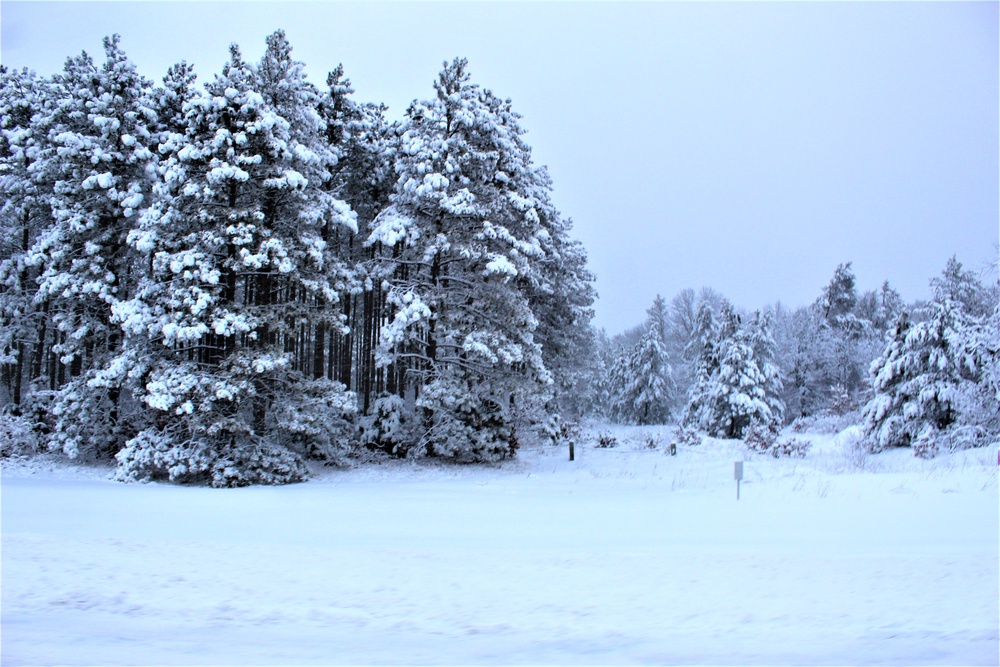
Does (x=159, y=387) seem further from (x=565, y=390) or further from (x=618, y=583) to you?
(x=565, y=390)

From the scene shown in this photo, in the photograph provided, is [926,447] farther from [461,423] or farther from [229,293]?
[229,293]

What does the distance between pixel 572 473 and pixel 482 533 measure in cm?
1238

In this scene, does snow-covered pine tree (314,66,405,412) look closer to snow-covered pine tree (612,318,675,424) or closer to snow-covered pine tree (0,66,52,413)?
snow-covered pine tree (0,66,52,413)

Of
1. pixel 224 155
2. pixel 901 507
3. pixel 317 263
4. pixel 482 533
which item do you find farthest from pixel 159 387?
pixel 901 507

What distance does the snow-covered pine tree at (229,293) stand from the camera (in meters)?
17.0

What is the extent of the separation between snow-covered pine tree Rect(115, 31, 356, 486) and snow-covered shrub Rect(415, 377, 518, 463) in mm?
3371

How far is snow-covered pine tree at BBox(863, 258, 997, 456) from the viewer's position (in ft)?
80.0

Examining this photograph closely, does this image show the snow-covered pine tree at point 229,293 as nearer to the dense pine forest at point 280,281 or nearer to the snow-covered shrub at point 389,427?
the dense pine forest at point 280,281

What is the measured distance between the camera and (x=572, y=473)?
21.6m

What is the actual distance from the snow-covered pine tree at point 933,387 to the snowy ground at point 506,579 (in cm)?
1362

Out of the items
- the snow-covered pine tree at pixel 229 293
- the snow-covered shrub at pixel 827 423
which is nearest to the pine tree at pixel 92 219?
the snow-covered pine tree at pixel 229 293

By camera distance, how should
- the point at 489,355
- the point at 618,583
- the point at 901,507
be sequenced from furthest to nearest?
the point at 489,355 → the point at 901,507 → the point at 618,583

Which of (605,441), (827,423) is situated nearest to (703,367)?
(827,423)

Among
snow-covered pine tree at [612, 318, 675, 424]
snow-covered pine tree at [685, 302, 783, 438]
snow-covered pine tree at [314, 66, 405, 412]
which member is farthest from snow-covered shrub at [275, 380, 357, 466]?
snow-covered pine tree at [612, 318, 675, 424]
